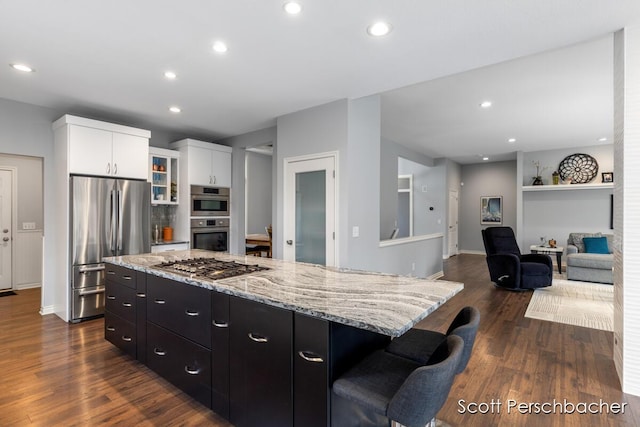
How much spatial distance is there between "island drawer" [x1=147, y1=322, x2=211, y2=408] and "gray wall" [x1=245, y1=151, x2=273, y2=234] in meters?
5.27

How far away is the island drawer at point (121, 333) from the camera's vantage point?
2771 mm

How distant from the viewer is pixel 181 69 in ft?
10.2

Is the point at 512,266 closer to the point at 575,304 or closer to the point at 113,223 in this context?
the point at 575,304

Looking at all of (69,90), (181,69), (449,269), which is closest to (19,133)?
(69,90)

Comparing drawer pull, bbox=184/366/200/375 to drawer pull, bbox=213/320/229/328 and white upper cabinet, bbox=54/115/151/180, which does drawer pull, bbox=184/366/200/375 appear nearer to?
drawer pull, bbox=213/320/229/328

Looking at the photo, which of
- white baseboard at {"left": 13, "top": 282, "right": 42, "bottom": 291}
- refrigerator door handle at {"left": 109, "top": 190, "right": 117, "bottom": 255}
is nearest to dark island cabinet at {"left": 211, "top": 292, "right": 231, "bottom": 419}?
refrigerator door handle at {"left": 109, "top": 190, "right": 117, "bottom": 255}

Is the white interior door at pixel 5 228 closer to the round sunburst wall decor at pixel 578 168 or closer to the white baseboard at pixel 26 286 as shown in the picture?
the white baseboard at pixel 26 286

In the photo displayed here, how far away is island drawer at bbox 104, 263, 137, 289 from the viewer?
9.12ft

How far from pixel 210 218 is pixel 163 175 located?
3.28ft

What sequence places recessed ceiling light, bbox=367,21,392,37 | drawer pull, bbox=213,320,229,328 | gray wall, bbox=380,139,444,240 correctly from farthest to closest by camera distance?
gray wall, bbox=380,139,444,240 → recessed ceiling light, bbox=367,21,392,37 → drawer pull, bbox=213,320,229,328

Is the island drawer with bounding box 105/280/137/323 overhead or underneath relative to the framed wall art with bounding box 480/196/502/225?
underneath

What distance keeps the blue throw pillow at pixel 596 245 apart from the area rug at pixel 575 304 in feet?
3.00

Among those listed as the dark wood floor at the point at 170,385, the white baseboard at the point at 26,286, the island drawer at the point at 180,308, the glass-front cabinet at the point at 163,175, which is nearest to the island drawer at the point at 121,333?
the dark wood floor at the point at 170,385

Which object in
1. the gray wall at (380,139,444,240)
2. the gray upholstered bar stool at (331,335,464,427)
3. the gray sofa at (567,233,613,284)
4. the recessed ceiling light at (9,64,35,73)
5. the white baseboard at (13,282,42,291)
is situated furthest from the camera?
the gray wall at (380,139,444,240)
